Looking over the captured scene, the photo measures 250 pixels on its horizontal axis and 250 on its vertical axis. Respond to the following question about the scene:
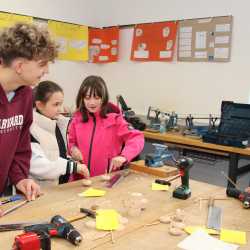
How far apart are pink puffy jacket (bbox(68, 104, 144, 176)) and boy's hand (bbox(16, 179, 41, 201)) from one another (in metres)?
0.70

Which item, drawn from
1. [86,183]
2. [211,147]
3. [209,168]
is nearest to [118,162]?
[86,183]

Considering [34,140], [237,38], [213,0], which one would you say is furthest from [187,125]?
[34,140]

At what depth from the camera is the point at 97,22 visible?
15.4ft

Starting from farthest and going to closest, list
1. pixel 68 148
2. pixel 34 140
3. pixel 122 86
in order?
pixel 122 86 → pixel 68 148 → pixel 34 140

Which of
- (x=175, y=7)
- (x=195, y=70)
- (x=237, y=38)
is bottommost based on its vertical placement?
(x=195, y=70)

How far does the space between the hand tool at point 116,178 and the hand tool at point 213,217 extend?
49 centimetres

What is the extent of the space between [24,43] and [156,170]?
3.31 ft

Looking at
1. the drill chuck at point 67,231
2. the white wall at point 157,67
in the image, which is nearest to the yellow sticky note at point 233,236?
the drill chuck at point 67,231

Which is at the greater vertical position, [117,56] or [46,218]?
[117,56]

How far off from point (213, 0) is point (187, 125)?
1379mm

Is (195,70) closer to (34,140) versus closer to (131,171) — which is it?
(131,171)

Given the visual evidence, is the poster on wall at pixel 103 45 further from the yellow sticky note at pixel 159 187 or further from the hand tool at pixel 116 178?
the yellow sticky note at pixel 159 187

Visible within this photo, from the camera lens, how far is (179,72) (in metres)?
4.09

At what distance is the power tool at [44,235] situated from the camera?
960 millimetres
